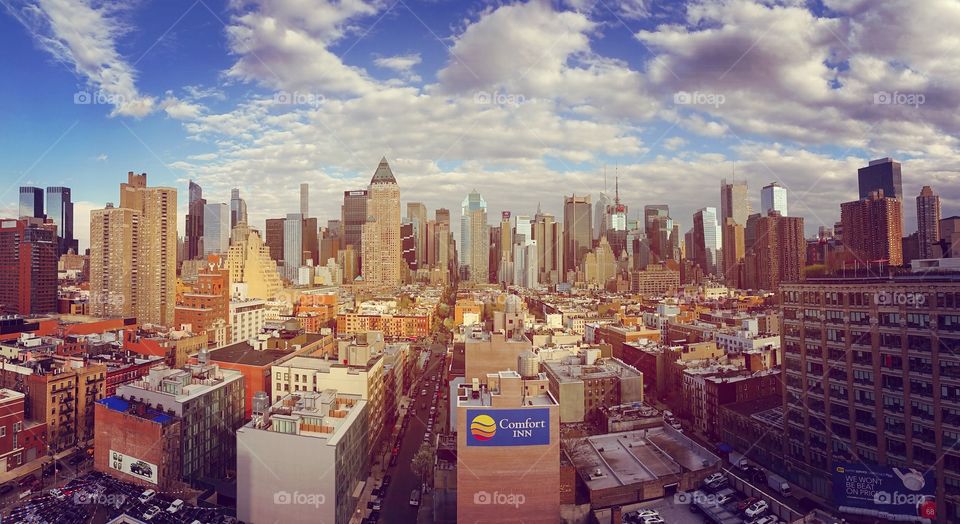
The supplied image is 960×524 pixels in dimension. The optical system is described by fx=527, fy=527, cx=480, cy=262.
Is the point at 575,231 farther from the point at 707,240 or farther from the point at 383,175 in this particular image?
the point at 383,175

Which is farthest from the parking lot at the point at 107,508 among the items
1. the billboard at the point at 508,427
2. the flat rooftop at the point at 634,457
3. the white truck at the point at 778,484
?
the white truck at the point at 778,484

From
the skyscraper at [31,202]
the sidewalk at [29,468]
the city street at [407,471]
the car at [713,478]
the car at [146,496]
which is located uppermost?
the skyscraper at [31,202]

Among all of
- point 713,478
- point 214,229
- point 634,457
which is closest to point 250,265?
point 634,457

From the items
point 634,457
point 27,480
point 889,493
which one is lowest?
point 27,480

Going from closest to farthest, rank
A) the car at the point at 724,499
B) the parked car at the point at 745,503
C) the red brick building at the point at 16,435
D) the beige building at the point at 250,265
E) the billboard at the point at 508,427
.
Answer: the billboard at the point at 508,427, the parked car at the point at 745,503, the car at the point at 724,499, the red brick building at the point at 16,435, the beige building at the point at 250,265

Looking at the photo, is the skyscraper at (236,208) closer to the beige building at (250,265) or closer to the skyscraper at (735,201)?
the beige building at (250,265)
